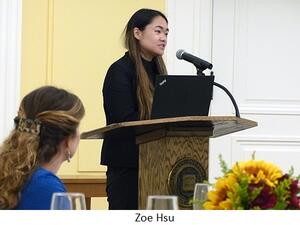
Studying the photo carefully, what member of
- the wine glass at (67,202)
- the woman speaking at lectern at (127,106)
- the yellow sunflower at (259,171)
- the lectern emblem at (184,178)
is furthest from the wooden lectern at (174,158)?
the wine glass at (67,202)

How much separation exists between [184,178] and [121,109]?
0.49 m

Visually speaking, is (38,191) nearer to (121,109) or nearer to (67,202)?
(67,202)

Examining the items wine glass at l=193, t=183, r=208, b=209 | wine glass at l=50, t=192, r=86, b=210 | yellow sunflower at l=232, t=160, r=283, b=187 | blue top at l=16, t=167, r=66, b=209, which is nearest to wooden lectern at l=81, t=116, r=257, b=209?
blue top at l=16, t=167, r=66, b=209

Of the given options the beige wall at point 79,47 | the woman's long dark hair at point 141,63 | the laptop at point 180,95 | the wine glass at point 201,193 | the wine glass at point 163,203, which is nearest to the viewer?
the wine glass at point 163,203

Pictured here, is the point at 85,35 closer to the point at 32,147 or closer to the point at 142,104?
the point at 142,104

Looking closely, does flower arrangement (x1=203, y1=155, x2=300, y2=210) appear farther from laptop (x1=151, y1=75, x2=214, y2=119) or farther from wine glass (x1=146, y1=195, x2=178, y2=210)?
laptop (x1=151, y1=75, x2=214, y2=119)

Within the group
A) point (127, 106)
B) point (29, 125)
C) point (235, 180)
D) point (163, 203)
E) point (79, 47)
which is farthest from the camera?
point (79, 47)

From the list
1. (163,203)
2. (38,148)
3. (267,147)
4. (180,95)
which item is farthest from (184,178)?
(267,147)

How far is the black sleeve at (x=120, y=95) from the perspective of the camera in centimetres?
464

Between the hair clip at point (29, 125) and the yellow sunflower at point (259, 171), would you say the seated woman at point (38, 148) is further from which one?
the yellow sunflower at point (259, 171)

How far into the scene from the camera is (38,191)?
10.9ft

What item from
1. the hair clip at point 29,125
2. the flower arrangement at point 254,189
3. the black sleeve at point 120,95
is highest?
the black sleeve at point 120,95

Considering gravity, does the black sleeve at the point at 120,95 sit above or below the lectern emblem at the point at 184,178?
above
